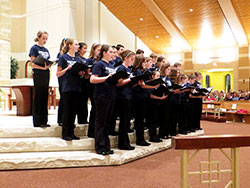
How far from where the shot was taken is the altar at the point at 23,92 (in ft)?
17.4

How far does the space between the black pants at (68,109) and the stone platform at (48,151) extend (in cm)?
18

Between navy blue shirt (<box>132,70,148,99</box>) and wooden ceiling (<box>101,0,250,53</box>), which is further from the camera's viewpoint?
wooden ceiling (<box>101,0,250,53</box>)

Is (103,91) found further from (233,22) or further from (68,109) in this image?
(233,22)

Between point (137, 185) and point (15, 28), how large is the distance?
36.4 ft

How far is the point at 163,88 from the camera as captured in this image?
4.43 meters

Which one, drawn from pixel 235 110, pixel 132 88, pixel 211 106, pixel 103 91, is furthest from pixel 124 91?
pixel 211 106

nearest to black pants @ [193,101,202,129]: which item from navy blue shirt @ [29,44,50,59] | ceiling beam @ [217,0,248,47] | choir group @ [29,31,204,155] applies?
choir group @ [29,31,204,155]

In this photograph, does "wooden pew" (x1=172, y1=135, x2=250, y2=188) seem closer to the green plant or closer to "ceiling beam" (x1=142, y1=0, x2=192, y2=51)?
the green plant

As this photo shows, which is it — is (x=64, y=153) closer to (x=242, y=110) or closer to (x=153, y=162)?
(x=153, y=162)

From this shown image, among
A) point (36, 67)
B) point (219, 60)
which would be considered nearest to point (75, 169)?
point (36, 67)

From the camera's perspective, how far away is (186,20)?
12.5 meters

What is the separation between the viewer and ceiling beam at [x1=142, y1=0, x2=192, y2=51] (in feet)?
38.5

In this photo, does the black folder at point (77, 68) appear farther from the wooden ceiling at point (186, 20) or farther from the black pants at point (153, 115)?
the wooden ceiling at point (186, 20)

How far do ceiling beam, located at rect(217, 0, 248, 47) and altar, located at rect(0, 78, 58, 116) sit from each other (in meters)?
8.24
